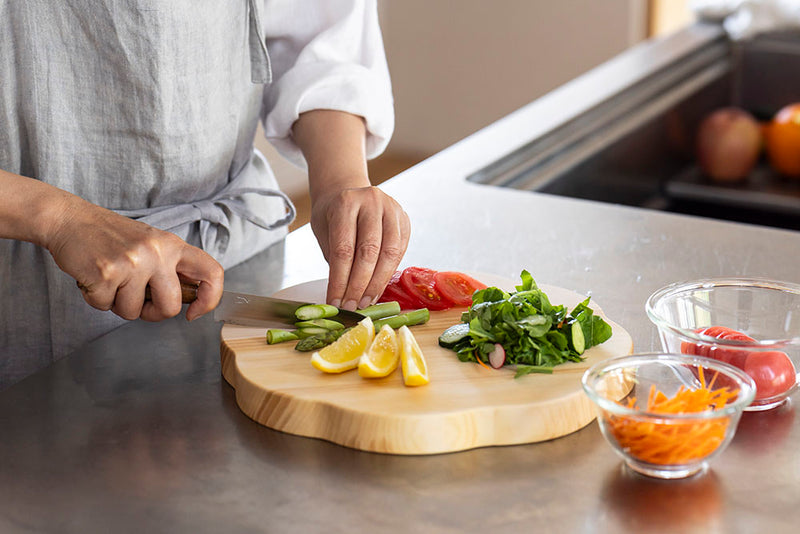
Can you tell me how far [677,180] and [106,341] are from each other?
1488 millimetres

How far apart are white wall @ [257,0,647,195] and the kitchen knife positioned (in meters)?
3.02

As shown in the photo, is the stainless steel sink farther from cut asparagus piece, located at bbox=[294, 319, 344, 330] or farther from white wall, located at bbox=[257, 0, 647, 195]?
white wall, located at bbox=[257, 0, 647, 195]

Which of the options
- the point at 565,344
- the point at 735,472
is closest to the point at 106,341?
the point at 565,344

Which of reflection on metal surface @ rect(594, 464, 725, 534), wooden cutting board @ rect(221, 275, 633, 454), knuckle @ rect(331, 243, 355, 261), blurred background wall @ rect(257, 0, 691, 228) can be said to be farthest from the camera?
blurred background wall @ rect(257, 0, 691, 228)

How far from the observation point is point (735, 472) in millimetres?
809

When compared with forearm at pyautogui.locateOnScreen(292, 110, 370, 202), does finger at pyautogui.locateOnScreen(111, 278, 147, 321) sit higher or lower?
lower

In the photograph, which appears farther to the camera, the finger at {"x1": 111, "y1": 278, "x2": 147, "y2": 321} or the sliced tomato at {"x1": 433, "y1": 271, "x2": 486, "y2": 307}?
the sliced tomato at {"x1": 433, "y1": 271, "x2": 486, "y2": 307}

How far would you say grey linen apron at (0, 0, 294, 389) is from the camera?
42.0 inches

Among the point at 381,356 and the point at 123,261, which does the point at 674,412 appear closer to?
the point at 381,356

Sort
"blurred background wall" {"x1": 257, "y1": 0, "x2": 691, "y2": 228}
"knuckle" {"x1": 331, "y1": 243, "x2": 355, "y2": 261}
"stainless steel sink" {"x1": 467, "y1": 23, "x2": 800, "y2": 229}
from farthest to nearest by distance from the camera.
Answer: "blurred background wall" {"x1": 257, "y1": 0, "x2": 691, "y2": 228} < "stainless steel sink" {"x1": 467, "y1": 23, "x2": 800, "y2": 229} < "knuckle" {"x1": 331, "y1": 243, "x2": 355, "y2": 261}

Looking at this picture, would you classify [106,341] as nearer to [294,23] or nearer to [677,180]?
[294,23]

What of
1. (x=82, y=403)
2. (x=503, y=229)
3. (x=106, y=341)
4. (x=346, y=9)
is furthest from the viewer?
(x=503, y=229)

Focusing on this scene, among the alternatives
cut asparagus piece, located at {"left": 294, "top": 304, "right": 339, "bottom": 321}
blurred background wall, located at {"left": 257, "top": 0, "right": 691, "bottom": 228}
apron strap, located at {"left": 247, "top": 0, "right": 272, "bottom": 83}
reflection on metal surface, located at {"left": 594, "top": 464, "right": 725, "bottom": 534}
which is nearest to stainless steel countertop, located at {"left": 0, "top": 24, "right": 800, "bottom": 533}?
reflection on metal surface, located at {"left": 594, "top": 464, "right": 725, "bottom": 534}

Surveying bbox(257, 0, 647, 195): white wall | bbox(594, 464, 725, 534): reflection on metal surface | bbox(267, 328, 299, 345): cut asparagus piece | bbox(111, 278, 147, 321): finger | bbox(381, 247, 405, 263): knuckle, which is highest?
bbox(111, 278, 147, 321): finger
